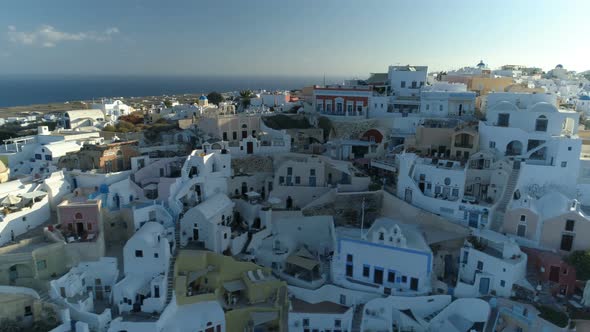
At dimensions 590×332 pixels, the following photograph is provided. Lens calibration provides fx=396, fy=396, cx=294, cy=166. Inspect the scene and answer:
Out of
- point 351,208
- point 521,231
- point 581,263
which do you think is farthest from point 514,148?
point 351,208

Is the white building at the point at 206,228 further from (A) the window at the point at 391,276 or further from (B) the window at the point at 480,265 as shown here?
(B) the window at the point at 480,265

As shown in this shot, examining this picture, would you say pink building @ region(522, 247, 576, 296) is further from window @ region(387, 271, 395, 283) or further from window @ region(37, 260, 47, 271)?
window @ region(37, 260, 47, 271)

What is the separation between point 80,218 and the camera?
26656mm

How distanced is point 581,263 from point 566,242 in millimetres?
2140

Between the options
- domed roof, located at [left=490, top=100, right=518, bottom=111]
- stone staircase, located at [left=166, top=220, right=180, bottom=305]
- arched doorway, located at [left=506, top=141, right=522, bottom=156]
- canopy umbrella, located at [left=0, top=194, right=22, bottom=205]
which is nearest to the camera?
stone staircase, located at [left=166, top=220, right=180, bottom=305]

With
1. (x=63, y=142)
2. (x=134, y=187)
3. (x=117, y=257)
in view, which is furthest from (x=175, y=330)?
(x=63, y=142)

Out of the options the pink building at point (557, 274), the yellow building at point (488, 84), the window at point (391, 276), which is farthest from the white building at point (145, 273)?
the yellow building at point (488, 84)

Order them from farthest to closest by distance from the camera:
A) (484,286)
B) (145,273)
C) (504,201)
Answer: (504,201)
(145,273)
(484,286)

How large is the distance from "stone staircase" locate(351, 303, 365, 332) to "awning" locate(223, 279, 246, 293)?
7071 millimetres

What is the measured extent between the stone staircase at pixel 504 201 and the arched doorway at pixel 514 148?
2543 millimetres

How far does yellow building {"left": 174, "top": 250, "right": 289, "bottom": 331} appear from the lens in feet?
78.6

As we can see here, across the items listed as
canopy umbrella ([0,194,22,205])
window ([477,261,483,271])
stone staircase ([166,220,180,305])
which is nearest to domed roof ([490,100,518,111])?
window ([477,261,483,271])

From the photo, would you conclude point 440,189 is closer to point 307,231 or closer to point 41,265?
point 307,231

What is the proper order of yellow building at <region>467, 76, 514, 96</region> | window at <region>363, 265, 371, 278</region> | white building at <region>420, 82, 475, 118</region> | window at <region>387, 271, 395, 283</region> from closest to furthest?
window at <region>387, 271, 395, 283</region>, window at <region>363, 265, 371, 278</region>, white building at <region>420, 82, 475, 118</region>, yellow building at <region>467, 76, 514, 96</region>
